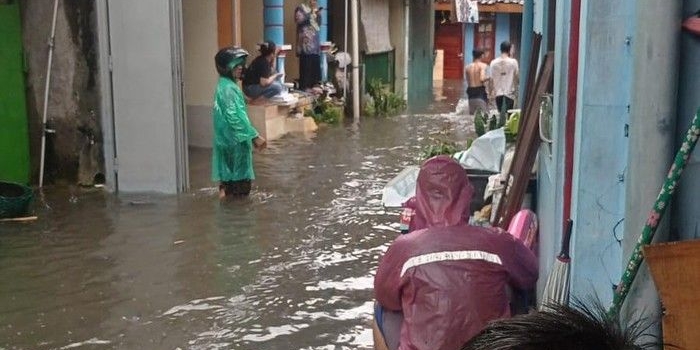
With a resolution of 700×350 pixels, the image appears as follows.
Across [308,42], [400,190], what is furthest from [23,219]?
[308,42]

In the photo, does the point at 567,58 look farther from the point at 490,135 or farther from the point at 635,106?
the point at 490,135

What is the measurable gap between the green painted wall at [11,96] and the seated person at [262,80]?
4566 mm

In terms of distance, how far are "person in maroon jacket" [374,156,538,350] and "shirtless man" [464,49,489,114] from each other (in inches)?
461

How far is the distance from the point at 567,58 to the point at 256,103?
10653 mm

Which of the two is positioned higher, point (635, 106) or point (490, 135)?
point (635, 106)

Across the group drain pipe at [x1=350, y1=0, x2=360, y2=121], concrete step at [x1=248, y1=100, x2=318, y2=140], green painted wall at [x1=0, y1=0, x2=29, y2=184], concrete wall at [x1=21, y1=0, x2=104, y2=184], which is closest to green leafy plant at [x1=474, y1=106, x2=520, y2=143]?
concrete step at [x1=248, y1=100, x2=318, y2=140]

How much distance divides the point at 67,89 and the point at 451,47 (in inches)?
1026

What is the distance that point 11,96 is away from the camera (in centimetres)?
977

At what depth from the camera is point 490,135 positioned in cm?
688

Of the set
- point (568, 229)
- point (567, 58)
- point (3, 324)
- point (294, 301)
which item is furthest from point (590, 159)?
point (3, 324)

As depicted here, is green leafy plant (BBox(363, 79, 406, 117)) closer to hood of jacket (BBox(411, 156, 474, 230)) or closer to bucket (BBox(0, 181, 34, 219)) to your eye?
bucket (BBox(0, 181, 34, 219))

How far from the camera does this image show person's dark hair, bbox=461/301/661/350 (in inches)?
59.6

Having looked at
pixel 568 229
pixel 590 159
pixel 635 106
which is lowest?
pixel 568 229

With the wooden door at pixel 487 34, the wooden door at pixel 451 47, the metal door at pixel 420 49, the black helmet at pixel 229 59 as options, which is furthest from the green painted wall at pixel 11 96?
the wooden door at pixel 451 47
